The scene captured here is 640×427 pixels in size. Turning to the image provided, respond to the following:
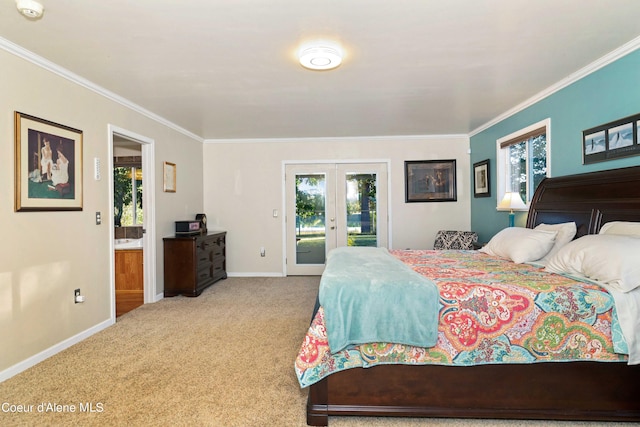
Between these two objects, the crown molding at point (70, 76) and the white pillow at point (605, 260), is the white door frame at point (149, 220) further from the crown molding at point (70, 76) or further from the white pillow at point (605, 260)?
the white pillow at point (605, 260)

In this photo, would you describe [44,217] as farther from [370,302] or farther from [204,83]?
[370,302]

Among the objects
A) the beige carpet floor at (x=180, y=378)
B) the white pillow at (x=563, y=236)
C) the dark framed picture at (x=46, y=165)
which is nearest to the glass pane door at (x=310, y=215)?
the beige carpet floor at (x=180, y=378)

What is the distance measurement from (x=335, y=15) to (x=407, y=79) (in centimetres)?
128

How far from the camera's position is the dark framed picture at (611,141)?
248cm

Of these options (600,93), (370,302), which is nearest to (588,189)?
(600,93)

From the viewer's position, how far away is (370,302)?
1.82 meters

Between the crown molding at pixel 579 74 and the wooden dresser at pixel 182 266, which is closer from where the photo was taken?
the crown molding at pixel 579 74

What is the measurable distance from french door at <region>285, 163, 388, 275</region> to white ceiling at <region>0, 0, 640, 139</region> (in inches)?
68.5

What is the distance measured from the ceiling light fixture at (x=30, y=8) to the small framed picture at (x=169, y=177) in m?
2.64

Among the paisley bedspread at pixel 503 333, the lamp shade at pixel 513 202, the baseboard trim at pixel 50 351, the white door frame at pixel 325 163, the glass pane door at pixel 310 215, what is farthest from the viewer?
the glass pane door at pixel 310 215

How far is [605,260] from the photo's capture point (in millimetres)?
1910

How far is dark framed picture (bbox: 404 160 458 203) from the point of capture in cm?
555

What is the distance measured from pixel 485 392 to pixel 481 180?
152 inches

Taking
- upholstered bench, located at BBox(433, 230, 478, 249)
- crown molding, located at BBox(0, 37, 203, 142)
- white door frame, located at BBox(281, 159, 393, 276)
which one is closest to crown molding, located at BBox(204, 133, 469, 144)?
white door frame, located at BBox(281, 159, 393, 276)
